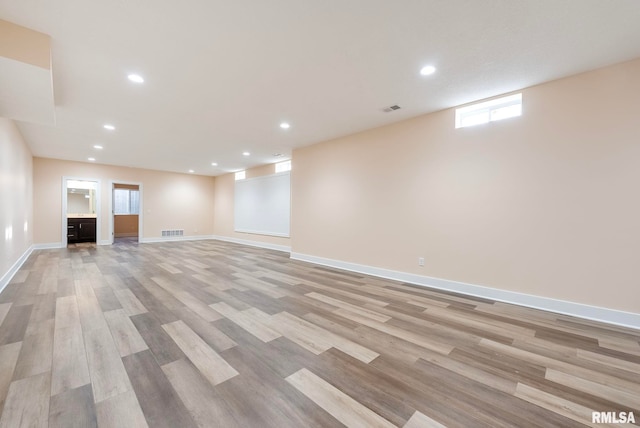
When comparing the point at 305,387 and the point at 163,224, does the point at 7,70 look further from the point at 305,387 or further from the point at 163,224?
the point at 163,224

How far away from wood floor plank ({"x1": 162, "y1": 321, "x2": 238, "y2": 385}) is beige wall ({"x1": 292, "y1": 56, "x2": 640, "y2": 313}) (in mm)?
3198

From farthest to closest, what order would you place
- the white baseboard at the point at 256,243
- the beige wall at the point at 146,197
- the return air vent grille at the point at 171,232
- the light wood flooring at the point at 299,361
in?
1. the return air vent grille at the point at 171,232
2. the white baseboard at the point at 256,243
3. the beige wall at the point at 146,197
4. the light wood flooring at the point at 299,361

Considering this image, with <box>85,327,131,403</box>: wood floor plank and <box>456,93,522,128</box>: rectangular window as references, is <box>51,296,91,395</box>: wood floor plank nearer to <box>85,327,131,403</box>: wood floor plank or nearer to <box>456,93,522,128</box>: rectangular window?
<box>85,327,131,403</box>: wood floor plank

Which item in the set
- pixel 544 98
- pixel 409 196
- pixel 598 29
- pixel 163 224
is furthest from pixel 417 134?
pixel 163 224

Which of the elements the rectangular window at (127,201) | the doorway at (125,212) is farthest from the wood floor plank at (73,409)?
the rectangular window at (127,201)

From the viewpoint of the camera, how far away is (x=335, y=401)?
1521 mm

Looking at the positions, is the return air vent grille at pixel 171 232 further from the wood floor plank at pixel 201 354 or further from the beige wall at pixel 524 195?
the wood floor plank at pixel 201 354

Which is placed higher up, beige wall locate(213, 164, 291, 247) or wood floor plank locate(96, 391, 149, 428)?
beige wall locate(213, 164, 291, 247)

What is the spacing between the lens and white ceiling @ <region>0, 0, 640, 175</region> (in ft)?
6.62

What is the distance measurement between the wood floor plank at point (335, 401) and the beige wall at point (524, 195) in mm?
2857

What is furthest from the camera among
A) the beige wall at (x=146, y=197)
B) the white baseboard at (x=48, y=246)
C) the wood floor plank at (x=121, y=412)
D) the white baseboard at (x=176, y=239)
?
the white baseboard at (x=176, y=239)

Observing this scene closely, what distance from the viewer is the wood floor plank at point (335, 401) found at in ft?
4.49

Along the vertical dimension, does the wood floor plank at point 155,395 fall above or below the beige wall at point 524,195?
below

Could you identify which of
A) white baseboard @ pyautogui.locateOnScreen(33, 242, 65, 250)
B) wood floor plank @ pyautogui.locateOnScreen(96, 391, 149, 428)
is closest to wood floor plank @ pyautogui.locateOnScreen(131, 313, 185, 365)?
wood floor plank @ pyautogui.locateOnScreen(96, 391, 149, 428)
